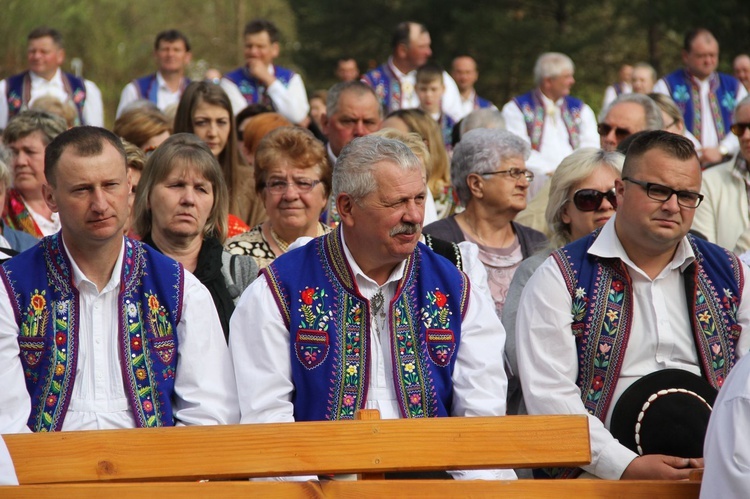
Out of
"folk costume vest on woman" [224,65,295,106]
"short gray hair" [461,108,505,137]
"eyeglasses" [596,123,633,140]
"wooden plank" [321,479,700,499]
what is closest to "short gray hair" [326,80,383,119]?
"short gray hair" [461,108,505,137]

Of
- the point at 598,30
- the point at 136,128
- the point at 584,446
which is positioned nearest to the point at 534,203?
the point at 136,128

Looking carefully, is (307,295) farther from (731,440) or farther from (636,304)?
(731,440)

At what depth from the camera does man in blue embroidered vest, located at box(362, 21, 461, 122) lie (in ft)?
40.2

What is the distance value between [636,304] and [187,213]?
189cm

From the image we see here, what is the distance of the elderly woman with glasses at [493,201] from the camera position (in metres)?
5.87

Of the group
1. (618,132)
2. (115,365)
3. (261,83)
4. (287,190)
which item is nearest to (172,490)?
(115,365)

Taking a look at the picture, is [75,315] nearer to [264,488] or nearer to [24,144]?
[264,488]

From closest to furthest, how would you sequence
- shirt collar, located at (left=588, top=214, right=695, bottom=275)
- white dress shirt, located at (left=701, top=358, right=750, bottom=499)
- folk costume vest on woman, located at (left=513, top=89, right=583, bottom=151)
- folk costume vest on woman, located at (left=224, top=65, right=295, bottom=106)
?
white dress shirt, located at (left=701, top=358, right=750, bottom=499)
shirt collar, located at (left=588, top=214, right=695, bottom=275)
folk costume vest on woman, located at (left=224, top=65, right=295, bottom=106)
folk costume vest on woman, located at (left=513, top=89, right=583, bottom=151)

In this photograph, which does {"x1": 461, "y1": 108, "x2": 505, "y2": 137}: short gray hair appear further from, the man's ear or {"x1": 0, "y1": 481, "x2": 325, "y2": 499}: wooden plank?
{"x1": 0, "y1": 481, "x2": 325, "y2": 499}: wooden plank

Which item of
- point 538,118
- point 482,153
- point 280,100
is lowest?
point 482,153

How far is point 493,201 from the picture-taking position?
233 inches

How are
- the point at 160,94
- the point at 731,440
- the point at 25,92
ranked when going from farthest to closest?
the point at 160,94 → the point at 25,92 → the point at 731,440

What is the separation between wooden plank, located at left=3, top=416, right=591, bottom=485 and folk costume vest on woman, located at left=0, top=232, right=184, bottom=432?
0.53 meters

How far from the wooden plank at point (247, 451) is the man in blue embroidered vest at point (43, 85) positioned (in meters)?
7.86
